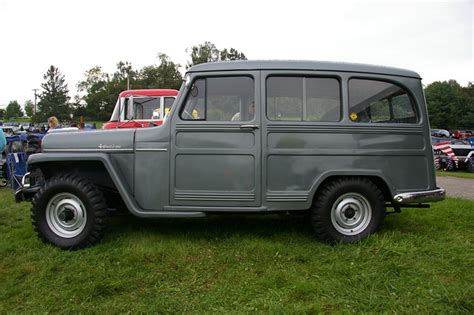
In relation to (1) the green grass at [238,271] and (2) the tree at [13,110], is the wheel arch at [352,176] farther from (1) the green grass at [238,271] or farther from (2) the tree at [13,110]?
(2) the tree at [13,110]

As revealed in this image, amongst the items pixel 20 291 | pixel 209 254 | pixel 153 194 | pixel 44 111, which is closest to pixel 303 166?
pixel 209 254

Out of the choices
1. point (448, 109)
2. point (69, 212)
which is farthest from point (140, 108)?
point (448, 109)

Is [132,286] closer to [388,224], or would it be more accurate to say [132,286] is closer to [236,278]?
[236,278]

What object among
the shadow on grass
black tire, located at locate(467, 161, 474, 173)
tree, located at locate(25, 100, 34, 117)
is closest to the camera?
the shadow on grass

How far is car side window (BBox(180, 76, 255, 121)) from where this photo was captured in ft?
14.2

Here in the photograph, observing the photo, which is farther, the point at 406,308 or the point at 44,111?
the point at 44,111

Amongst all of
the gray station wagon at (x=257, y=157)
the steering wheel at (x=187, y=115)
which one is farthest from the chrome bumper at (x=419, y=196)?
the steering wheel at (x=187, y=115)

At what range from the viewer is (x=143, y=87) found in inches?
2562

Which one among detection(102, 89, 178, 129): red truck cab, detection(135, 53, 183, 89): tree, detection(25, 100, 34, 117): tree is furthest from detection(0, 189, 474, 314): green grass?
detection(25, 100, 34, 117): tree

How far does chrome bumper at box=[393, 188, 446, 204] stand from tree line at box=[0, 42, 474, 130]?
37.5 meters

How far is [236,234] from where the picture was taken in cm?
468

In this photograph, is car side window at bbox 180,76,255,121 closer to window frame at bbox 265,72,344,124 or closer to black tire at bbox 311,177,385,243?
window frame at bbox 265,72,344,124

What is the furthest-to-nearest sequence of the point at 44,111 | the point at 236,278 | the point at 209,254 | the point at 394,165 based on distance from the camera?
1. the point at 44,111
2. the point at 394,165
3. the point at 209,254
4. the point at 236,278

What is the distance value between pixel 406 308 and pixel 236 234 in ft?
7.15
